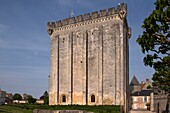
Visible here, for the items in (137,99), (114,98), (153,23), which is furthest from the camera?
(137,99)

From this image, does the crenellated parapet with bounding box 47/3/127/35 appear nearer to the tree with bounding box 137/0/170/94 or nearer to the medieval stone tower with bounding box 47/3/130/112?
the medieval stone tower with bounding box 47/3/130/112

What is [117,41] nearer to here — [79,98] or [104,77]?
[104,77]

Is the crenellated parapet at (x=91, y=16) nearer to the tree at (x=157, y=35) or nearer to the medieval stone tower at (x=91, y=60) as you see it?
the medieval stone tower at (x=91, y=60)

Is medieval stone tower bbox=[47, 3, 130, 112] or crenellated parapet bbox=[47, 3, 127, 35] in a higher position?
crenellated parapet bbox=[47, 3, 127, 35]

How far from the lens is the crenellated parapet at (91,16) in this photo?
3042 centimetres

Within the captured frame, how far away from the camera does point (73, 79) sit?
108 ft

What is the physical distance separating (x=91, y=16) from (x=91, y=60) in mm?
6065

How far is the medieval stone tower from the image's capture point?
29641 millimetres

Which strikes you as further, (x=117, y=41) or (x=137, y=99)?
(x=137, y=99)

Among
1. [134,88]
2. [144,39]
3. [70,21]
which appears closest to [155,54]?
[144,39]

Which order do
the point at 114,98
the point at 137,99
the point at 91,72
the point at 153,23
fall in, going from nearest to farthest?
the point at 153,23, the point at 114,98, the point at 91,72, the point at 137,99

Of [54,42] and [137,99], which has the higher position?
[54,42]

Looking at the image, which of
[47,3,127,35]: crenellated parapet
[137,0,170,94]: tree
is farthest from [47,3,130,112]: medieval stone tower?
[137,0,170,94]: tree

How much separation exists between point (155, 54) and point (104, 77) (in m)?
21.9
